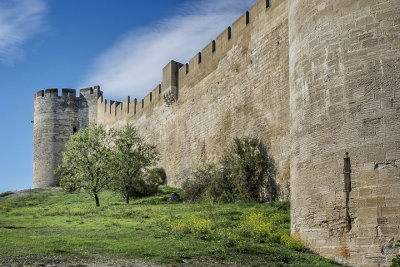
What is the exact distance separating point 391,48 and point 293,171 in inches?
122

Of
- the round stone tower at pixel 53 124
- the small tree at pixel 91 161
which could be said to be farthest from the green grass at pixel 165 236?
the round stone tower at pixel 53 124

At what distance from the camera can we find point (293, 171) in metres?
10.4

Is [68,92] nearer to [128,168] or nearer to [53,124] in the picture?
[53,124]

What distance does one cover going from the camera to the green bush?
1627cm

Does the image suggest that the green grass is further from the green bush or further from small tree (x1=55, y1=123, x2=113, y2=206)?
small tree (x1=55, y1=123, x2=113, y2=206)

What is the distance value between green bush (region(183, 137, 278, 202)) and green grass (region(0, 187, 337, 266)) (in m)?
1.08

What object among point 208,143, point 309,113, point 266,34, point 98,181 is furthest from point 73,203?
point 309,113

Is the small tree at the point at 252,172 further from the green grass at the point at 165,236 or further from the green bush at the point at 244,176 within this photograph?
the green grass at the point at 165,236

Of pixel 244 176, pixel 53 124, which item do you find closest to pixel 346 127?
pixel 244 176

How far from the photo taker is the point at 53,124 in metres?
38.4

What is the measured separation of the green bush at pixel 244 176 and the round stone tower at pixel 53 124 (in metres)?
22.6

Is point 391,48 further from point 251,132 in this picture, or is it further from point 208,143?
point 208,143

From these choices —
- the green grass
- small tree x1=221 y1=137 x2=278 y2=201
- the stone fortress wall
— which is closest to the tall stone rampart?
small tree x1=221 y1=137 x2=278 y2=201

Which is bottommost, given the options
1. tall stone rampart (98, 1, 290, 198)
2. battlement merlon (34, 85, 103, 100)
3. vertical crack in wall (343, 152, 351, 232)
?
vertical crack in wall (343, 152, 351, 232)
